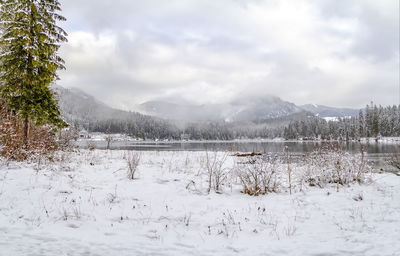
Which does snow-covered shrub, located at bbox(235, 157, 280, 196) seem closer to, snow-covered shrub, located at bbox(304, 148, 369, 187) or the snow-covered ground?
the snow-covered ground

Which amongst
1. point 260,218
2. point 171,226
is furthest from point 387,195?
point 171,226

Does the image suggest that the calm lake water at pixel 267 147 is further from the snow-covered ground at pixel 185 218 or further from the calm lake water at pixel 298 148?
the snow-covered ground at pixel 185 218

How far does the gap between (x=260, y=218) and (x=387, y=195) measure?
13.7 feet

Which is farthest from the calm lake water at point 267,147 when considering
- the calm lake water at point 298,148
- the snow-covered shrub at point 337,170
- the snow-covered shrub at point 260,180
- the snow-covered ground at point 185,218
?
the snow-covered ground at point 185,218

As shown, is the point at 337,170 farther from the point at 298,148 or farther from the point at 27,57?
the point at 298,148

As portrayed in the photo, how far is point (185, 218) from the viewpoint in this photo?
4.79m

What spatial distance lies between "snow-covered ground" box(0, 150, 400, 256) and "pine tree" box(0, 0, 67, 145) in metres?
6.35

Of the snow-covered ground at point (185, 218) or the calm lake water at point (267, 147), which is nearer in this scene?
the snow-covered ground at point (185, 218)

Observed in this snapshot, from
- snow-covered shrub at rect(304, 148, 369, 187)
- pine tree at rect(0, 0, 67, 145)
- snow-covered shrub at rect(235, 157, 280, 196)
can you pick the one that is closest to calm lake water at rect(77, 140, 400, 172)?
snow-covered shrub at rect(304, 148, 369, 187)

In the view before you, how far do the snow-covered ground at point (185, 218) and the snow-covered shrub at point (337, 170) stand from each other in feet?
1.27

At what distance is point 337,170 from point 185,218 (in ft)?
18.9

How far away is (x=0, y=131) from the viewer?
995 cm

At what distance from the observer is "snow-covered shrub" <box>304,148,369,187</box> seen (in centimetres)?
755

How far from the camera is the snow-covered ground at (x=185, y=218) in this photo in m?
3.66
